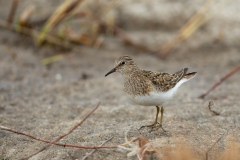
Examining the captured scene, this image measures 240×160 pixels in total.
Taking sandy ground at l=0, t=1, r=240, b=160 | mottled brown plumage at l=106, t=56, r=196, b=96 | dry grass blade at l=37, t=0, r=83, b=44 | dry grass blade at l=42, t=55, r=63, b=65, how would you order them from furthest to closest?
1. dry grass blade at l=42, t=55, r=63, b=65
2. dry grass blade at l=37, t=0, r=83, b=44
3. mottled brown plumage at l=106, t=56, r=196, b=96
4. sandy ground at l=0, t=1, r=240, b=160

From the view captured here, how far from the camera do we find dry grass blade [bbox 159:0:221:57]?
7.84 metres

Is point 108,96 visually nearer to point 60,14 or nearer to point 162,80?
point 162,80

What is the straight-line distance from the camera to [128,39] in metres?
8.16

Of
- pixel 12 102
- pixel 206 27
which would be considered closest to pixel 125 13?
pixel 206 27

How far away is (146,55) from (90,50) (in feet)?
3.43

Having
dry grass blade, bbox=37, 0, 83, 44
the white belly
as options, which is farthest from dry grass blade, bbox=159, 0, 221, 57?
the white belly

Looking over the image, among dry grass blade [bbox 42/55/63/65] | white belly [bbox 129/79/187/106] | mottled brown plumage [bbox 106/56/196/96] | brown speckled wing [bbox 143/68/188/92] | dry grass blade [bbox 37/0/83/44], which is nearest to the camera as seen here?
white belly [bbox 129/79/187/106]

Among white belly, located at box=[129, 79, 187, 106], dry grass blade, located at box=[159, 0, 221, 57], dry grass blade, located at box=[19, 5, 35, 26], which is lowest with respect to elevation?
white belly, located at box=[129, 79, 187, 106]

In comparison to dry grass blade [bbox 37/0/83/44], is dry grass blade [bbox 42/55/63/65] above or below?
below

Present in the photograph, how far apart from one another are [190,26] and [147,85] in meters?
3.80

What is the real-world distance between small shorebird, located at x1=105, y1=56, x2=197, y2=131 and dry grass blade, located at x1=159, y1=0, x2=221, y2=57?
3127 mm

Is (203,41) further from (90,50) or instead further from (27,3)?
(27,3)

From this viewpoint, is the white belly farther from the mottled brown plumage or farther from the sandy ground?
the sandy ground

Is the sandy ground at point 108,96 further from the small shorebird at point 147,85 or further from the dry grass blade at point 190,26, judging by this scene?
the small shorebird at point 147,85
